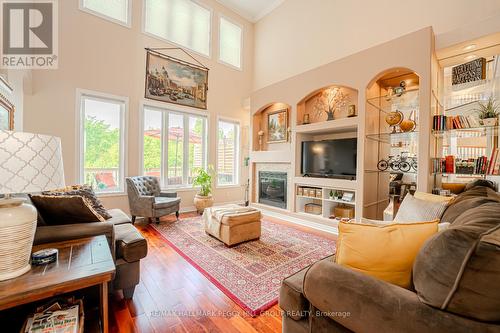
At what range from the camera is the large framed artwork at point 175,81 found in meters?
4.85

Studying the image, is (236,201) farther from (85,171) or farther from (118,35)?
(118,35)

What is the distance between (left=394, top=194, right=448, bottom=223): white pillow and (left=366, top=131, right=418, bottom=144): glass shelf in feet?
5.68

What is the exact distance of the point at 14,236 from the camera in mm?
1101

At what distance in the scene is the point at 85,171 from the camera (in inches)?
166

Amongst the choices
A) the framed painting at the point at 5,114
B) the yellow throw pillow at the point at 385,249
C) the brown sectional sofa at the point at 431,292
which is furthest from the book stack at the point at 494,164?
the framed painting at the point at 5,114

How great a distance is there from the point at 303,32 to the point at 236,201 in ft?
16.1

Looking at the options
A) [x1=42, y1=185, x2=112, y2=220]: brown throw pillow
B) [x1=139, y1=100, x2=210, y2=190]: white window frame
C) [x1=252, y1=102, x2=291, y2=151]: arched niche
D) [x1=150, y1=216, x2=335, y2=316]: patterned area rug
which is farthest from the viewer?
[x1=252, y1=102, x2=291, y2=151]: arched niche

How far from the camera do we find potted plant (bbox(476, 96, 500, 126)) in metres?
2.73

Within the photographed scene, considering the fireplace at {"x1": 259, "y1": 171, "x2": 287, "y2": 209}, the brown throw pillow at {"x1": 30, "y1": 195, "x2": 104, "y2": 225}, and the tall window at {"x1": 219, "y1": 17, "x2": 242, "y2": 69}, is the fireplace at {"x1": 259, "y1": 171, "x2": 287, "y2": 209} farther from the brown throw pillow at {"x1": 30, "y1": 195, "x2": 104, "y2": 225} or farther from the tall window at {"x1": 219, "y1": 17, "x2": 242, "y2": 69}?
the brown throw pillow at {"x1": 30, "y1": 195, "x2": 104, "y2": 225}

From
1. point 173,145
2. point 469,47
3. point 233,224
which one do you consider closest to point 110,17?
point 173,145

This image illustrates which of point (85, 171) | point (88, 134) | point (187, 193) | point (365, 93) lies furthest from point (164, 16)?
point (365, 93)

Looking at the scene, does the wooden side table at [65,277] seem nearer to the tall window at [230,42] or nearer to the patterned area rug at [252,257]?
the patterned area rug at [252,257]

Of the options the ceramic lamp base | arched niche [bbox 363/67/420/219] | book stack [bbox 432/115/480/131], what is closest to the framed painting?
the ceramic lamp base

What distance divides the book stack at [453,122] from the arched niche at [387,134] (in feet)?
0.80
